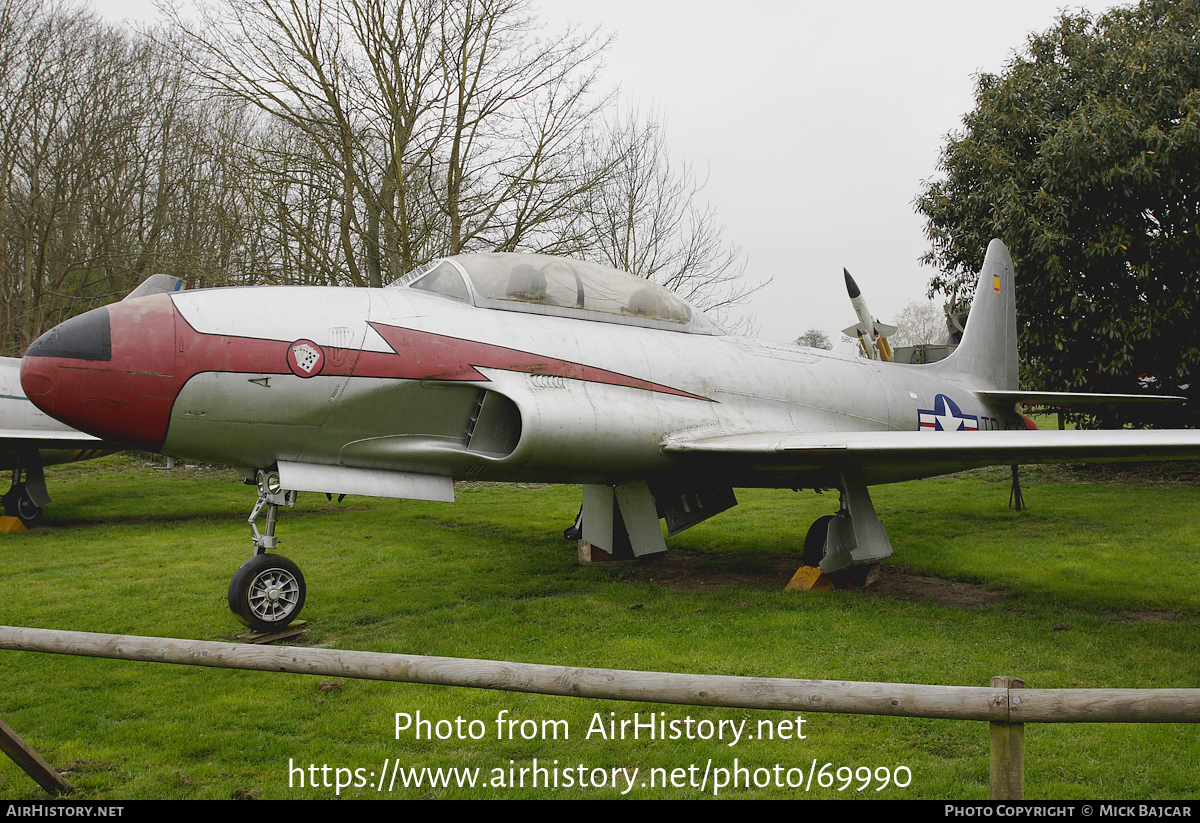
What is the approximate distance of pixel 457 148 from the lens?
1513 cm

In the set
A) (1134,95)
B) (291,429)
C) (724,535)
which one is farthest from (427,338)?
(1134,95)

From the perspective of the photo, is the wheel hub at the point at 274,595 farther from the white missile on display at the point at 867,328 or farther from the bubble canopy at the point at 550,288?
the white missile on display at the point at 867,328

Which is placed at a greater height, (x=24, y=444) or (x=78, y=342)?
(x=78, y=342)

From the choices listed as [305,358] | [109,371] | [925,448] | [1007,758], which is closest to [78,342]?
[109,371]

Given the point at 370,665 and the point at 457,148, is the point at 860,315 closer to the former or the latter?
the point at 457,148

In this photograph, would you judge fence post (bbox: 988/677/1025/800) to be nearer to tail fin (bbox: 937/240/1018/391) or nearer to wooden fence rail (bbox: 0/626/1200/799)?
wooden fence rail (bbox: 0/626/1200/799)

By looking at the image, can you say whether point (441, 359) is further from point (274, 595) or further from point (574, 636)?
point (574, 636)

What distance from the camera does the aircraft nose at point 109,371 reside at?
4.51 m

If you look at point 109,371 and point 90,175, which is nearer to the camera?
point 109,371

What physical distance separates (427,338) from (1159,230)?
15.2 metres

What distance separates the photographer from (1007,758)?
214 centimetres

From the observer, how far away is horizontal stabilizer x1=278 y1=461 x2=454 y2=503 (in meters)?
5.14

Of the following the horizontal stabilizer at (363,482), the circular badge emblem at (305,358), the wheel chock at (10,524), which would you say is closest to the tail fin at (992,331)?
the horizontal stabilizer at (363,482)

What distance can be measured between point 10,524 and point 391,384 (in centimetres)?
867
